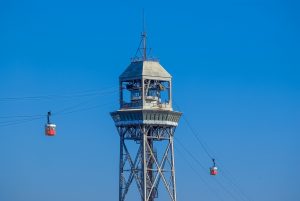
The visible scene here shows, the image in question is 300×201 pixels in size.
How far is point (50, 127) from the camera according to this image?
19550cm
